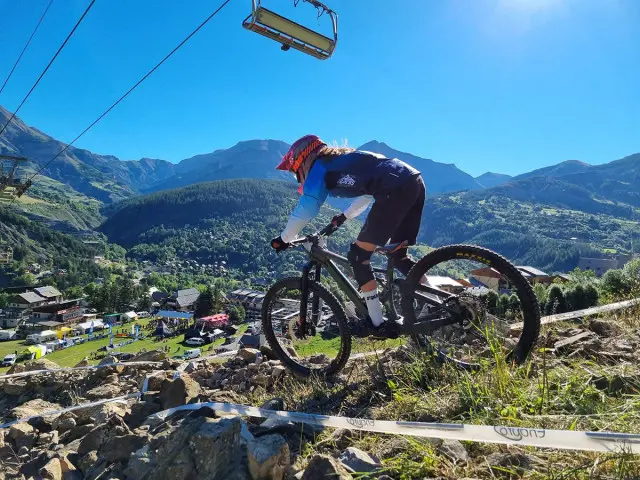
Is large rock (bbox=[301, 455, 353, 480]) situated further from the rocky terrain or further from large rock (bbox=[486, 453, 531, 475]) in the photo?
large rock (bbox=[486, 453, 531, 475])

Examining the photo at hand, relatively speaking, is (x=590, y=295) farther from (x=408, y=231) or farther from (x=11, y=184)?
(x=11, y=184)

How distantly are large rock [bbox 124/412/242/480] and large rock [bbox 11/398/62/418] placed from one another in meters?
2.86

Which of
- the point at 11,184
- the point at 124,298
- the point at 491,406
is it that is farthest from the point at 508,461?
the point at 124,298

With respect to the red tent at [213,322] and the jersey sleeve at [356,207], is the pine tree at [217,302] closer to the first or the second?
the red tent at [213,322]

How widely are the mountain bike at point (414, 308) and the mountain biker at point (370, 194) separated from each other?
196 mm

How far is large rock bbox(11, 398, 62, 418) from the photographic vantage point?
4.83m

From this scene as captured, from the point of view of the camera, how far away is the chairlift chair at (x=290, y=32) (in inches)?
244

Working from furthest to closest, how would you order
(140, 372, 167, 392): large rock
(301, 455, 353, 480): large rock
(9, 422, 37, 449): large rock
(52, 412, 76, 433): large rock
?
(140, 372, 167, 392): large rock
(52, 412, 76, 433): large rock
(9, 422, 37, 449): large rock
(301, 455, 353, 480): large rock

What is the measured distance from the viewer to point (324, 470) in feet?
7.28

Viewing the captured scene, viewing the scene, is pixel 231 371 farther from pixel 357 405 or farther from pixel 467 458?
pixel 467 458

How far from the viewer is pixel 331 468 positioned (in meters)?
2.21

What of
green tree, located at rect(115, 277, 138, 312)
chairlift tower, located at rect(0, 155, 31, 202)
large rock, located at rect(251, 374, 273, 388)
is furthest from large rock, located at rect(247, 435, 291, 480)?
green tree, located at rect(115, 277, 138, 312)

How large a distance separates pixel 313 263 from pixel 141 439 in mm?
2472

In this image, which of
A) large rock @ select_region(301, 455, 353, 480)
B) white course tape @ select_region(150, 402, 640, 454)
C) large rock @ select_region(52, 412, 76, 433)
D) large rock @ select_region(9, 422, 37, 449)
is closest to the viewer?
white course tape @ select_region(150, 402, 640, 454)
